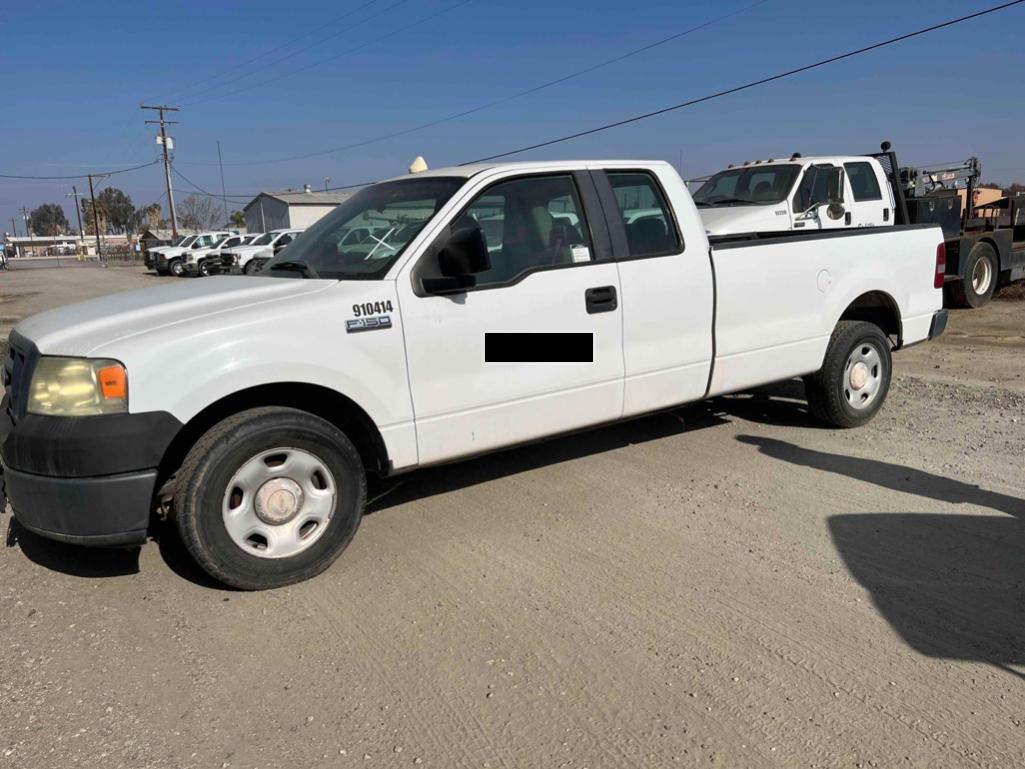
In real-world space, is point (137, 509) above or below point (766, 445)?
above

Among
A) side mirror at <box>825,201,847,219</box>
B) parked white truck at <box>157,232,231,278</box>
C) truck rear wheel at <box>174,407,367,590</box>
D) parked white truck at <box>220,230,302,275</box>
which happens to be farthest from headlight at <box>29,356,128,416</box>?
parked white truck at <box>157,232,231,278</box>

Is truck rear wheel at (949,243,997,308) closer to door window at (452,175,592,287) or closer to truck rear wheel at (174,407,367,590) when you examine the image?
door window at (452,175,592,287)

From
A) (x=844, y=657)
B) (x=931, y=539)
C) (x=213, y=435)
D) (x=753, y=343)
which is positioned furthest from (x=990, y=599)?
(x=213, y=435)

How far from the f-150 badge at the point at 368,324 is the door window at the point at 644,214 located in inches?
64.6

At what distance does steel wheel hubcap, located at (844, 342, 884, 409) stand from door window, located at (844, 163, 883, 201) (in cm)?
595

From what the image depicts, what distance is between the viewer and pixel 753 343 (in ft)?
17.3

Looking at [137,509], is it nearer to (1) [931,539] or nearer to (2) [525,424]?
(2) [525,424]

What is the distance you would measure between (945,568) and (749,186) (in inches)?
325

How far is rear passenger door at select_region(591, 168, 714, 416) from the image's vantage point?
15.3 ft

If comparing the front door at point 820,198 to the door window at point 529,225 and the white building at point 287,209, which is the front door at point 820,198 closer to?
the door window at point 529,225

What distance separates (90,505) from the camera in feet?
10.9

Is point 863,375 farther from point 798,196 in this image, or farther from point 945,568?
point 798,196

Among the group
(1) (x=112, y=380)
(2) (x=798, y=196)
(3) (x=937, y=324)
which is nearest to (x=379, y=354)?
(1) (x=112, y=380)

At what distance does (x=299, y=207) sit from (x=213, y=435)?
5803cm
